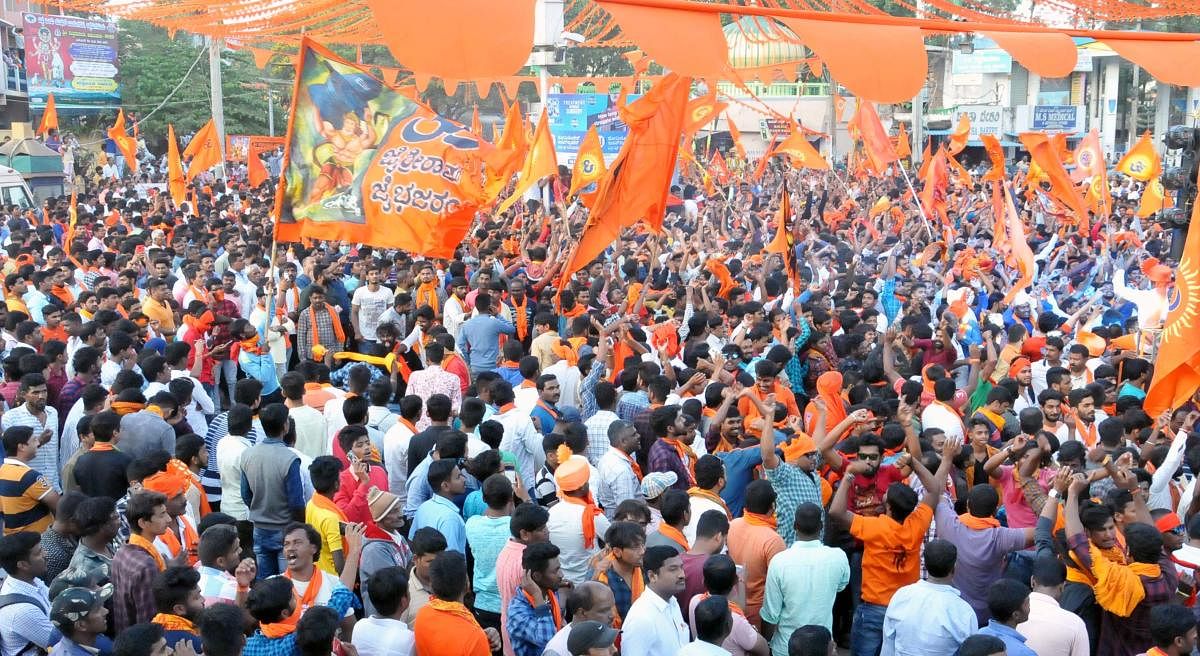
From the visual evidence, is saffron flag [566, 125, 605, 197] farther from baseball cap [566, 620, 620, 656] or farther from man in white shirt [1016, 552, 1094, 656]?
baseball cap [566, 620, 620, 656]

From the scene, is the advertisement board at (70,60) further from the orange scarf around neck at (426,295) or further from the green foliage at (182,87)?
the orange scarf around neck at (426,295)

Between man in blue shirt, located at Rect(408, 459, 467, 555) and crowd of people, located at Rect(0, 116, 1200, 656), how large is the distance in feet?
0.06

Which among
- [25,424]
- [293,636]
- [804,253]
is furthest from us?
[804,253]

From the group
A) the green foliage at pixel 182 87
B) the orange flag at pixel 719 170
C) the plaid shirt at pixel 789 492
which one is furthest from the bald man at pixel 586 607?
the green foliage at pixel 182 87

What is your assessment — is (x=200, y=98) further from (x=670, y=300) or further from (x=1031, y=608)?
(x=1031, y=608)

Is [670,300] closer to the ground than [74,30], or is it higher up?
closer to the ground

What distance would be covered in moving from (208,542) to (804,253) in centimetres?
1074

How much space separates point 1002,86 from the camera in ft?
139

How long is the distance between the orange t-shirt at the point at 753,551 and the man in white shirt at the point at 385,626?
1.67 m

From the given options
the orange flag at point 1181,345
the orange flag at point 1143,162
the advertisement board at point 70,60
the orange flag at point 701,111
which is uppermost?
the advertisement board at point 70,60

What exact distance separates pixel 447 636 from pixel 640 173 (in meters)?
5.89

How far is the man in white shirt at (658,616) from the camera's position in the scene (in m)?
4.49

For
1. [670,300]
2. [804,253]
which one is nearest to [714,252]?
[804,253]

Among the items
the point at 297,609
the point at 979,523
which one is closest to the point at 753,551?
the point at 979,523
